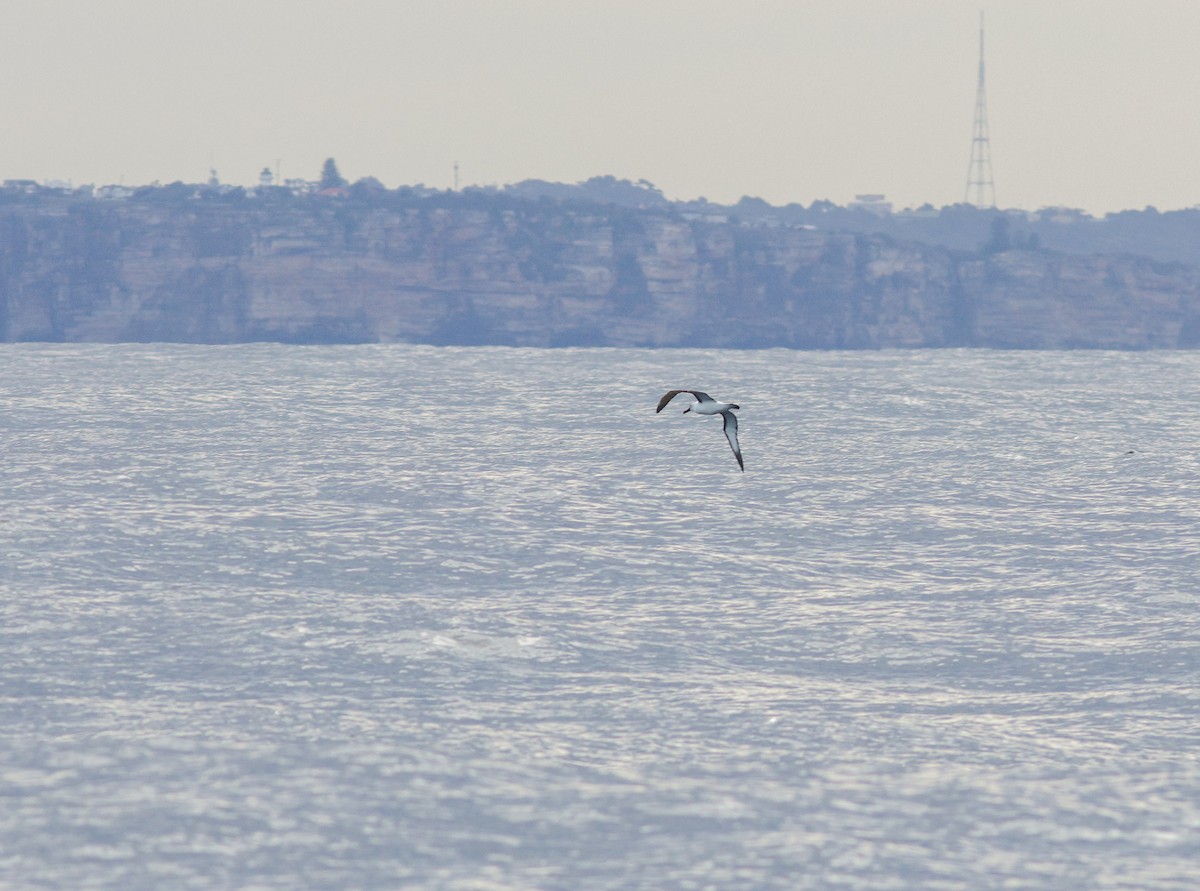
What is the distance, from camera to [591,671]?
46.1 m

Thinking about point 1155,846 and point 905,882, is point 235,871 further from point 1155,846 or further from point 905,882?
point 1155,846

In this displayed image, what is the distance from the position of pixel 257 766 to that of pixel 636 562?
28.9m

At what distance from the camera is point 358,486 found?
82.6 meters

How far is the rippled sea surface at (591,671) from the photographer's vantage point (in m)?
32.1

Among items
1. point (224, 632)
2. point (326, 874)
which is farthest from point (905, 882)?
point (224, 632)

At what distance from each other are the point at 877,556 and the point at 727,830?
1359 inches

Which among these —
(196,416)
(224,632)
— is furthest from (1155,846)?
(196,416)

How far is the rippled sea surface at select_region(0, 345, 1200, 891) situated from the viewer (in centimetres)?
3212

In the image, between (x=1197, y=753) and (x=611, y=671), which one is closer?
(x=1197, y=753)

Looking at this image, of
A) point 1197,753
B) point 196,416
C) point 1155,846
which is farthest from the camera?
point 196,416

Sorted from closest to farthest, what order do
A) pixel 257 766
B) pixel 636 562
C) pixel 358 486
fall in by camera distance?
pixel 257 766 < pixel 636 562 < pixel 358 486

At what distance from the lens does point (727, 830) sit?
3297cm

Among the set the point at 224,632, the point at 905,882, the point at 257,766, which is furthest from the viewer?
the point at 224,632

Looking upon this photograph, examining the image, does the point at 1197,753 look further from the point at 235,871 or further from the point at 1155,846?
the point at 235,871
